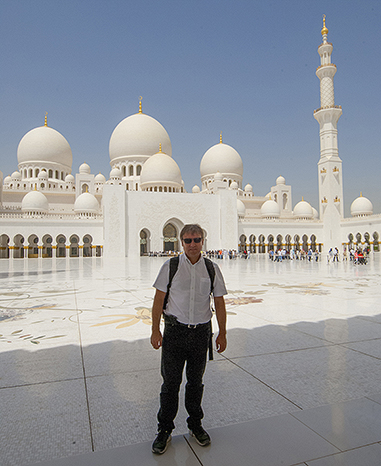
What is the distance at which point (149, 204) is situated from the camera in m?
28.0

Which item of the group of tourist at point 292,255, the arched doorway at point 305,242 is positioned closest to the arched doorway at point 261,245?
the arched doorway at point 305,242

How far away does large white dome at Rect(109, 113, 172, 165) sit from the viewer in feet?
111

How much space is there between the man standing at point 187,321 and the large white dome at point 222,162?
3644cm

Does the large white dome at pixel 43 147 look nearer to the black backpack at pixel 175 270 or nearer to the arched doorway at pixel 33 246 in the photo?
the arched doorway at pixel 33 246

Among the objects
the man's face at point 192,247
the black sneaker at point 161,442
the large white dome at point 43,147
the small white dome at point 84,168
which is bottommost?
the black sneaker at point 161,442

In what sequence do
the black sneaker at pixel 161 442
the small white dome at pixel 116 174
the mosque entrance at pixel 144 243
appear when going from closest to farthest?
the black sneaker at pixel 161 442 → the mosque entrance at pixel 144 243 → the small white dome at pixel 116 174

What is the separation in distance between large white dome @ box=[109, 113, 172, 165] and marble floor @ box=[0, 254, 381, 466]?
31347 mm

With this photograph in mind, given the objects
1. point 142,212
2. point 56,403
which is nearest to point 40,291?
point 56,403

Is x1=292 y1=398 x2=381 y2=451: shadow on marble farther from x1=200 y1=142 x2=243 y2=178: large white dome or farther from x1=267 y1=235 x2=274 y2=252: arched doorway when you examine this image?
x1=200 y1=142 x2=243 y2=178: large white dome

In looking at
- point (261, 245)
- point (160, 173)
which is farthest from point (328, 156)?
point (160, 173)

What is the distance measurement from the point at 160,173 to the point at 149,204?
337 centimetres

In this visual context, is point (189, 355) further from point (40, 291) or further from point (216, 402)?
point (40, 291)

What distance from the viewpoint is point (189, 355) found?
1.73 meters

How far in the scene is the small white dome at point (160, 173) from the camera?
2983 cm
